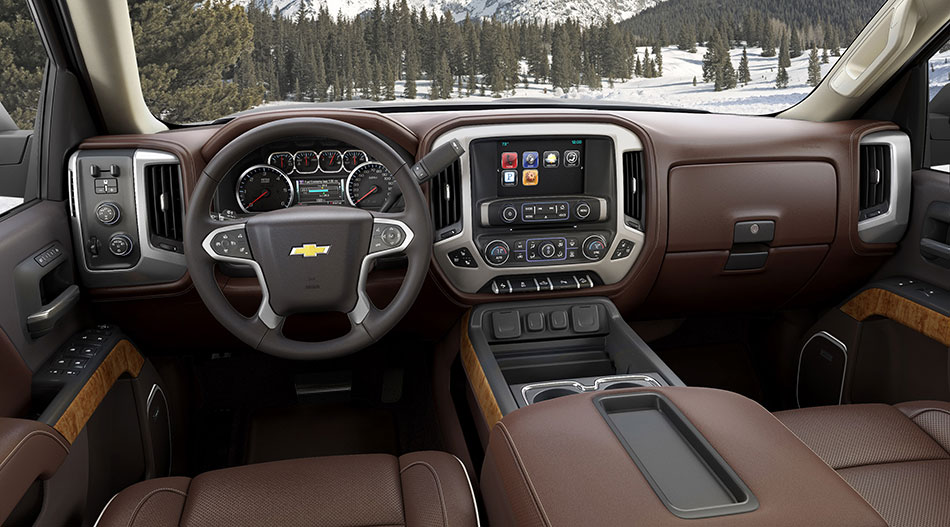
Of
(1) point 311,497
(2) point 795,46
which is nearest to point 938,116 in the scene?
(2) point 795,46

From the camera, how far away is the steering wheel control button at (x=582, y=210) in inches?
84.8

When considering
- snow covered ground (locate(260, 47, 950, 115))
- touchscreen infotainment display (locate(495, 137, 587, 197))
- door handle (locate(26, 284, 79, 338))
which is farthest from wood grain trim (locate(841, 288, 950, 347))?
door handle (locate(26, 284, 79, 338))

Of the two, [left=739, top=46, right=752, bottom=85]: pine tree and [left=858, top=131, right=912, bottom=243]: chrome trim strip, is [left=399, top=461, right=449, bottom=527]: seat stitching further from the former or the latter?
[left=739, top=46, right=752, bottom=85]: pine tree

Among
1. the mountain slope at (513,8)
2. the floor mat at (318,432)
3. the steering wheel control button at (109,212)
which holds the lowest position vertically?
the floor mat at (318,432)

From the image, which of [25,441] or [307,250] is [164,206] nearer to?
[307,250]

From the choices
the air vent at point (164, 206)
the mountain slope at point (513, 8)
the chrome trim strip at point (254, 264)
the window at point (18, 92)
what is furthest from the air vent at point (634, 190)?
the window at point (18, 92)

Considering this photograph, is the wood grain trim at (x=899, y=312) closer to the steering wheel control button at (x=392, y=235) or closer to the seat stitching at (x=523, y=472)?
the seat stitching at (x=523, y=472)

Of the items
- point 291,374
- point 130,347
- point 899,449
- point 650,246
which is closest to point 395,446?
point 291,374

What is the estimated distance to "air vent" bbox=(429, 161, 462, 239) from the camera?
6.77 feet

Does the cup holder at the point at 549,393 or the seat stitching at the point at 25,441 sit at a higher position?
the seat stitching at the point at 25,441

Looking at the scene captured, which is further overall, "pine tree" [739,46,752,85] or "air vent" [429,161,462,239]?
"pine tree" [739,46,752,85]

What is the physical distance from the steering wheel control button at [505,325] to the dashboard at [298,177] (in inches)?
19.4

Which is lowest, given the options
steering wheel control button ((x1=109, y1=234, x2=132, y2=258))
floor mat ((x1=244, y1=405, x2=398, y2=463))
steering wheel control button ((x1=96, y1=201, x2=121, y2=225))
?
floor mat ((x1=244, y1=405, x2=398, y2=463))

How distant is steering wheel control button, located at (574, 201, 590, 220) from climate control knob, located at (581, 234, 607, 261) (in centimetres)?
7
